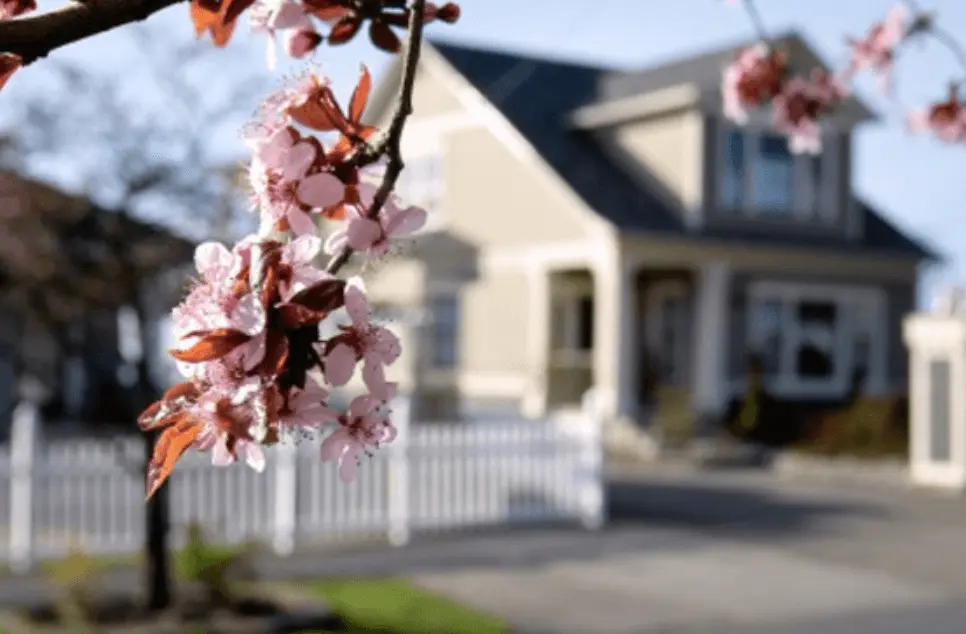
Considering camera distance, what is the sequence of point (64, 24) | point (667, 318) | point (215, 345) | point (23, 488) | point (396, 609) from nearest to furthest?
point (215, 345), point (64, 24), point (396, 609), point (23, 488), point (667, 318)

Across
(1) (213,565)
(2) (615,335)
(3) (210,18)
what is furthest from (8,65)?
(2) (615,335)

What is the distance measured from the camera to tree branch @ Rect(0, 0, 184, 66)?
68.0 inches

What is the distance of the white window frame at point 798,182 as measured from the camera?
21.7m

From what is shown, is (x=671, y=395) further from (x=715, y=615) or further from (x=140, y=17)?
(x=140, y=17)

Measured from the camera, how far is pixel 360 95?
174cm

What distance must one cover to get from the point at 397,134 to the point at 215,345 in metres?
0.44

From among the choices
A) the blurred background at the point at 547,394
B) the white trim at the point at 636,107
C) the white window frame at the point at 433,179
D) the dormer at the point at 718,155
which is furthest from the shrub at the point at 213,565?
the white window frame at the point at 433,179

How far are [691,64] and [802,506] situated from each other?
441 inches

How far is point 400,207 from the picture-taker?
1.77 meters

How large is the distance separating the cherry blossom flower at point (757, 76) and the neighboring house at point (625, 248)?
49.8 feet

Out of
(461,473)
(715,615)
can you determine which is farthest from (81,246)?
(715,615)

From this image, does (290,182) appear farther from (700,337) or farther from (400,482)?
(700,337)

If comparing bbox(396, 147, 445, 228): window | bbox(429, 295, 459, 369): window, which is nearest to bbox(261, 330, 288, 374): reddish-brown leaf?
bbox(396, 147, 445, 228): window

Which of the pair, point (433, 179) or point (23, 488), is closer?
point (23, 488)
